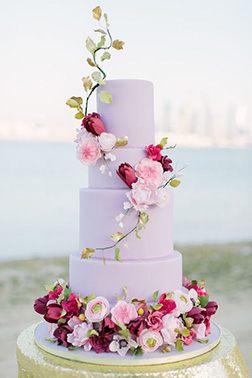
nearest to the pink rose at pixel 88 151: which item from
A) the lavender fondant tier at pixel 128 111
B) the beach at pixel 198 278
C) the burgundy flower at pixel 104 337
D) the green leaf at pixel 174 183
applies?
the lavender fondant tier at pixel 128 111

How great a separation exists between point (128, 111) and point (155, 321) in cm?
101

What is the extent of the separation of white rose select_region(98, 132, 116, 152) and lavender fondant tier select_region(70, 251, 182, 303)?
1.76ft

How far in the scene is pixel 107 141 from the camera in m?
2.64

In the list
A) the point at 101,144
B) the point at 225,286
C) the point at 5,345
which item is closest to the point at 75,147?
the point at 101,144

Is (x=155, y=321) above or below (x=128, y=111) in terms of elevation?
below

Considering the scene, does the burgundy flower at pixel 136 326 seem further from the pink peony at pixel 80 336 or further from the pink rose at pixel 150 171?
the pink rose at pixel 150 171

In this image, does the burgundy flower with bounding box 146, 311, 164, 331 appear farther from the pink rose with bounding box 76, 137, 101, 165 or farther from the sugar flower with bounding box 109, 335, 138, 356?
the pink rose with bounding box 76, 137, 101, 165

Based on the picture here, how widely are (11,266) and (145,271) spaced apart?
9.44 m

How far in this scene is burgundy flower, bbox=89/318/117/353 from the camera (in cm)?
251

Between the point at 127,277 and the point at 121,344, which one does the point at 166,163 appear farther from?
the point at 121,344

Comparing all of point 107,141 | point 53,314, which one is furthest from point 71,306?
point 107,141

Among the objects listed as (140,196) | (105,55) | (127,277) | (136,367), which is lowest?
(136,367)

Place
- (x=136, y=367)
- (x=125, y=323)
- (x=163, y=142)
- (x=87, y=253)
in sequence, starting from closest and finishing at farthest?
(x=136, y=367)
(x=125, y=323)
(x=87, y=253)
(x=163, y=142)

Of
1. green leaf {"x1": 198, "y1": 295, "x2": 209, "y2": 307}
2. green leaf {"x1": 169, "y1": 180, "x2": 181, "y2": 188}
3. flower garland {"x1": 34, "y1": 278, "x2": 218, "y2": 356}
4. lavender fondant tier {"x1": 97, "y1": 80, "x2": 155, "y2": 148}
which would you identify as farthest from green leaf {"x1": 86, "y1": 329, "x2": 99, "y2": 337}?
lavender fondant tier {"x1": 97, "y1": 80, "x2": 155, "y2": 148}
